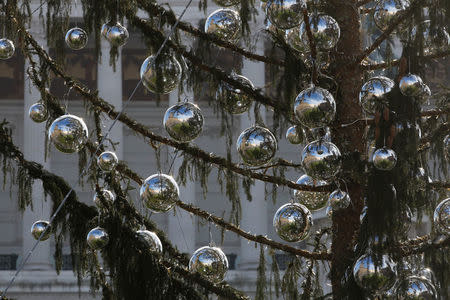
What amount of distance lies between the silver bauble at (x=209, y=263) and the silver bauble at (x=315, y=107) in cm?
85

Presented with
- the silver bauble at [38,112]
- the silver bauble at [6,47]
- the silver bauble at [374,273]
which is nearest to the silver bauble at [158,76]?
the silver bauble at [38,112]

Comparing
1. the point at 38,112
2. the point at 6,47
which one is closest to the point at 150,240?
the point at 38,112

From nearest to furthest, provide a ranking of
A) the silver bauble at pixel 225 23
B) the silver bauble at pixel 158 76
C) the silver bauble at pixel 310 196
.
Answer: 1. the silver bauble at pixel 158 76
2. the silver bauble at pixel 225 23
3. the silver bauble at pixel 310 196

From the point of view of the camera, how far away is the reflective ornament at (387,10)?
12.7 feet

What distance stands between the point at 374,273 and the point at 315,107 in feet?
2.17

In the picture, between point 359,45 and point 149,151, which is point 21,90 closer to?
point 149,151

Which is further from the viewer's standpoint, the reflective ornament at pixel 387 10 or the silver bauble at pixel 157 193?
the silver bauble at pixel 157 193

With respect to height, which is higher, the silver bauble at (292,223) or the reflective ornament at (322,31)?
the reflective ornament at (322,31)

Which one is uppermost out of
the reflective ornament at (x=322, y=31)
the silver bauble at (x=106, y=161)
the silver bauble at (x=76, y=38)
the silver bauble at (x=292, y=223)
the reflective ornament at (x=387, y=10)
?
the silver bauble at (x=76, y=38)

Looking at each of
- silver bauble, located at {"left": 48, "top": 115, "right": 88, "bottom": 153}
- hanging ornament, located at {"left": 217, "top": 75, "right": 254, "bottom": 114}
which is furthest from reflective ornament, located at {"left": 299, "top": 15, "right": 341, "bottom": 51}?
silver bauble, located at {"left": 48, "top": 115, "right": 88, "bottom": 153}

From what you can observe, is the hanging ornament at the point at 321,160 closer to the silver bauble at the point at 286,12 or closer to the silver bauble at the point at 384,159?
the silver bauble at the point at 384,159

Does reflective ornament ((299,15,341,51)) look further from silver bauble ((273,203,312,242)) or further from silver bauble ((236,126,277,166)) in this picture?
silver bauble ((273,203,312,242))

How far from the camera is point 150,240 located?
4.45 m

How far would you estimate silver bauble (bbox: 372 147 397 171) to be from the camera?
11.2 feet
